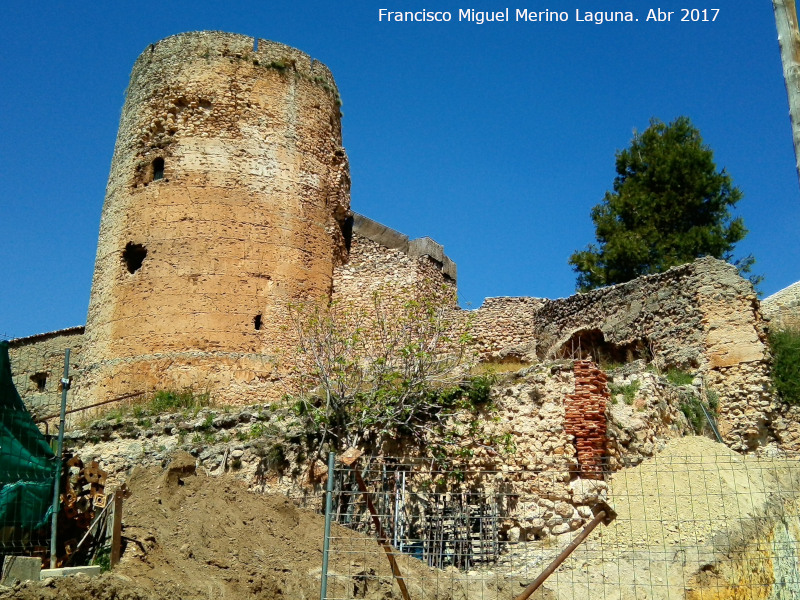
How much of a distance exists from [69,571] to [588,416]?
6.29 meters

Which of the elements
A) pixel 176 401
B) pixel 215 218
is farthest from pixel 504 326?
pixel 176 401

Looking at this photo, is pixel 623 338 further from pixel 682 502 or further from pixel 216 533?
pixel 216 533

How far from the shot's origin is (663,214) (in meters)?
21.5

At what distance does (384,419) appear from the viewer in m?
11.6

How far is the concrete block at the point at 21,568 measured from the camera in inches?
292

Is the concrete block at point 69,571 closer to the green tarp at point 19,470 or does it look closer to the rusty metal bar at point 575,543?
the green tarp at point 19,470

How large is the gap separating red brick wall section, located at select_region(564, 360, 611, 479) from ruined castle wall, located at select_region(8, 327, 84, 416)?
14.0m

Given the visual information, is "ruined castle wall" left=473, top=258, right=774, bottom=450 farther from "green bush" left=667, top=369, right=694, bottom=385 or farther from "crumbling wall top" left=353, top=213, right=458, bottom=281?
"crumbling wall top" left=353, top=213, right=458, bottom=281

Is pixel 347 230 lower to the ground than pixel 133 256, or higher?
higher

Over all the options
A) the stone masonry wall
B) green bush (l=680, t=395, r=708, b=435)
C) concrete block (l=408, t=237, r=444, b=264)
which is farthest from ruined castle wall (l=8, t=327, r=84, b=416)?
green bush (l=680, t=395, r=708, b=435)

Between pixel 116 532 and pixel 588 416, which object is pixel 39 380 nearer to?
pixel 116 532

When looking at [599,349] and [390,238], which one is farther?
[390,238]

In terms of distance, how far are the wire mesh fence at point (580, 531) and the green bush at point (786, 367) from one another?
201 cm

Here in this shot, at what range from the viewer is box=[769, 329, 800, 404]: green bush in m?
13.6
